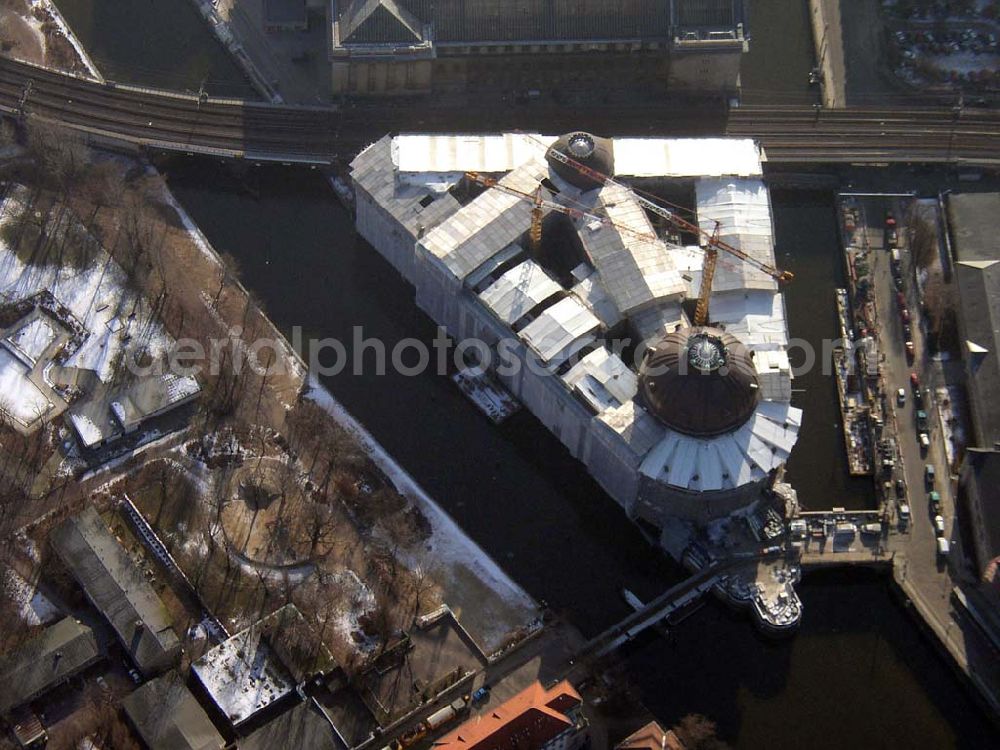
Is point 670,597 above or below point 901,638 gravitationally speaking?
above

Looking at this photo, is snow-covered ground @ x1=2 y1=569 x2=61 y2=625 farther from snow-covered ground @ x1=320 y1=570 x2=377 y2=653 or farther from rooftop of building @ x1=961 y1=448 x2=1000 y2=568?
rooftop of building @ x1=961 y1=448 x2=1000 y2=568

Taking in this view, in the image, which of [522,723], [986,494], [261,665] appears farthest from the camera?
[986,494]

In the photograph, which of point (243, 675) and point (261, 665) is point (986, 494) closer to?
point (261, 665)

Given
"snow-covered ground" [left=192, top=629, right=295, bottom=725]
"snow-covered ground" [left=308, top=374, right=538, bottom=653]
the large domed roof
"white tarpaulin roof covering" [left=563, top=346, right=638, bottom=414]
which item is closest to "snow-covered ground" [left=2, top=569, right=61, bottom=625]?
"snow-covered ground" [left=192, top=629, right=295, bottom=725]

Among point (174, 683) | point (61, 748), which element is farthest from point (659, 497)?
point (61, 748)

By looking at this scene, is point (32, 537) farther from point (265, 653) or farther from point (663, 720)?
point (663, 720)

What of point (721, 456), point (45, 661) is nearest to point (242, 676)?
point (45, 661)

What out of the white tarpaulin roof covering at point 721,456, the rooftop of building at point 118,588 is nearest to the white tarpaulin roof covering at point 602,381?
the white tarpaulin roof covering at point 721,456
